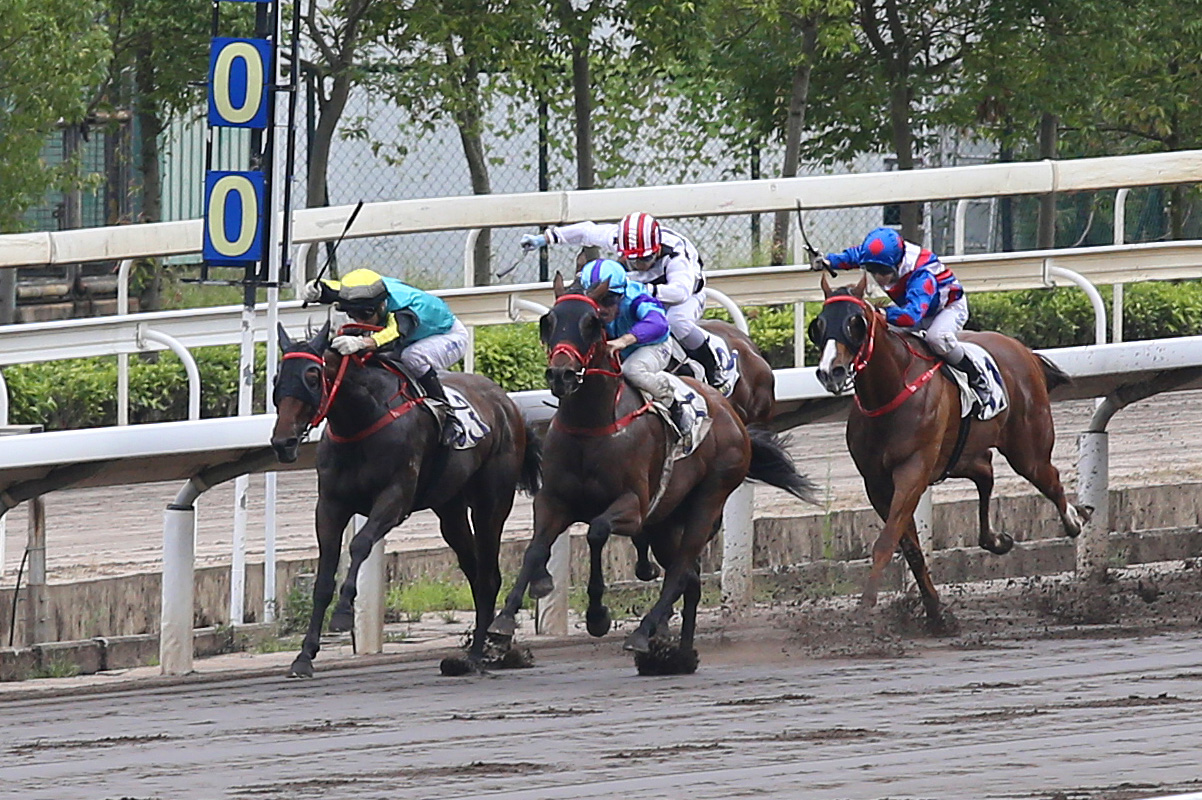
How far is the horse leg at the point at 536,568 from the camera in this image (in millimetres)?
8617

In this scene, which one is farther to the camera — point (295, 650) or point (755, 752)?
point (295, 650)

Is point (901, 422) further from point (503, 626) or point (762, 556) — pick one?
point (503, 626)

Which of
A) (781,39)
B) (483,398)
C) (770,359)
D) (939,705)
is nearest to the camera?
(939,705)

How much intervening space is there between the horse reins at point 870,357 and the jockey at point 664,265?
0.71 meters

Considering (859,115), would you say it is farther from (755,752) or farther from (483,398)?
(755,752)

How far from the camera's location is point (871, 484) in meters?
10.2

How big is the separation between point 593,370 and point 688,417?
0.72 metres

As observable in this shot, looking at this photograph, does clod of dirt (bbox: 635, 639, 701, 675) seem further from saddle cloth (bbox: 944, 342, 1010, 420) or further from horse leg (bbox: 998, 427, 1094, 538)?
horse leg (bbox: 998, 427, 1094, 538)

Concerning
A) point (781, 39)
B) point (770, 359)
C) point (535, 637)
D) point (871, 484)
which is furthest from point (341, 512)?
point (781, 39)

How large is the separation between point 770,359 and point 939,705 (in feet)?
24.6

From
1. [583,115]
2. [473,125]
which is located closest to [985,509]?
[583,115]

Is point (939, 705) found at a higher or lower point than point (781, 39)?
lower

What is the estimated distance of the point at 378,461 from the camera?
8945 millimetres

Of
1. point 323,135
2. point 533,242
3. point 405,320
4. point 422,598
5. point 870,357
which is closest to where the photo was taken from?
point 405,320
